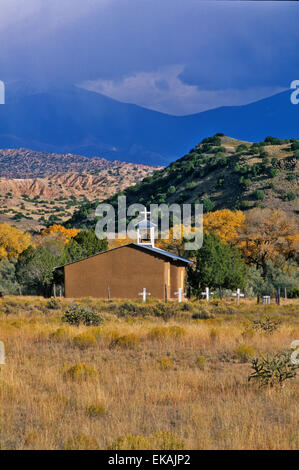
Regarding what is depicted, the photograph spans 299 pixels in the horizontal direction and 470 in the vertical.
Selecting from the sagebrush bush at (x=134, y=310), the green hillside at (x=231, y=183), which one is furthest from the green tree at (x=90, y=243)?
the green hillside at (x=231, y=183)

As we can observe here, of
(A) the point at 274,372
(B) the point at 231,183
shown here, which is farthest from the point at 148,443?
(B) the point at 231,183

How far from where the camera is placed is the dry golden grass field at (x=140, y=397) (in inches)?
226

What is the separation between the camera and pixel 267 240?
58.1 meters

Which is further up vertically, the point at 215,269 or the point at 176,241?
the point at 176,241

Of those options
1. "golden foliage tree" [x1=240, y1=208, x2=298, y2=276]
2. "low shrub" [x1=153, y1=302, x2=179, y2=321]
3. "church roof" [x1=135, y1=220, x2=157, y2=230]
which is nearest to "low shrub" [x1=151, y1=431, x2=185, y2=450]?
"low shrub" [x1=153, y1=302, x2=179, y2=321]

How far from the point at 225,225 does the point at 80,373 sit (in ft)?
171

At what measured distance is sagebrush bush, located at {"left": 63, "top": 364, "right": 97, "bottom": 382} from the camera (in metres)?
8.75

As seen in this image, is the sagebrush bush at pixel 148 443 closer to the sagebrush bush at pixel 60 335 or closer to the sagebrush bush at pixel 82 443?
the sagebrush bush at pixel 82 443

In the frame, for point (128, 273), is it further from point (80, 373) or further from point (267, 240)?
point (80, 373)

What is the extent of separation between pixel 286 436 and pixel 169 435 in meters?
1.52

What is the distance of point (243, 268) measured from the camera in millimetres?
43062

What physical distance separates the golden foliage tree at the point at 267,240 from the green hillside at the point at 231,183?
55.9 feet

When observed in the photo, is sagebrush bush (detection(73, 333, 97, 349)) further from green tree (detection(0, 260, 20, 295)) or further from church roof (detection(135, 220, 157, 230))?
green tree (detection(0, 260, 20, 295))
